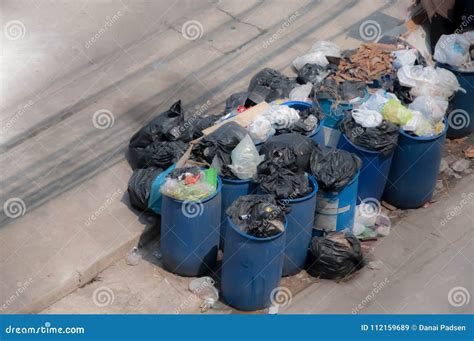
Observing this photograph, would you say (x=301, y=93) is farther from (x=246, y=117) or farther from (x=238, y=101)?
(x=246, y=117)

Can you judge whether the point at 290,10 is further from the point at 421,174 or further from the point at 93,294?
the point at 93,294

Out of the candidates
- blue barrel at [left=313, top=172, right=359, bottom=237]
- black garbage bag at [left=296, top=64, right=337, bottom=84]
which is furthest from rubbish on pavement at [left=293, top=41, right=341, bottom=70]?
blue barrel at [left=313, top=172, right=359, bottom=237]

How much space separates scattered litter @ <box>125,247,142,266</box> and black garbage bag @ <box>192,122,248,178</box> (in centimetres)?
116

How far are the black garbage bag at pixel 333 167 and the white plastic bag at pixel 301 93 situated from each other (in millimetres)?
1294

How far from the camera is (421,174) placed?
930 cm

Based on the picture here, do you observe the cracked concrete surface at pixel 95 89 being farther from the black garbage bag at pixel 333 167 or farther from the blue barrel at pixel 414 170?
the blue barrel at pixel 414 170

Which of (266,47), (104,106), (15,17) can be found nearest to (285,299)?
(104,106)

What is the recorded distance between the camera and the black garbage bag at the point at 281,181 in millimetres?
8078

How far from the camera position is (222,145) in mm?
8578

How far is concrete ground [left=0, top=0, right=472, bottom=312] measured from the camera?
8.40m

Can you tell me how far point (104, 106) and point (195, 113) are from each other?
3.77 ft

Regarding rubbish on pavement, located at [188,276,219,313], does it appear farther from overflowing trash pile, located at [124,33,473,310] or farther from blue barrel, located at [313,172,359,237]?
blue barrel, located at [313,172,359,237]

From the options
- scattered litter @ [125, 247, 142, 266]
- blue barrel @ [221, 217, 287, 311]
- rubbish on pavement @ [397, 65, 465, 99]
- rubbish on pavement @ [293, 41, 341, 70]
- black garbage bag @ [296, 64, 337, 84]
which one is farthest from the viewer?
rubbish on pavement @ [293, 41, 341, 70]

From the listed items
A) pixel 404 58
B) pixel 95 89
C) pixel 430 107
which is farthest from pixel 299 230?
pixel 95 89
